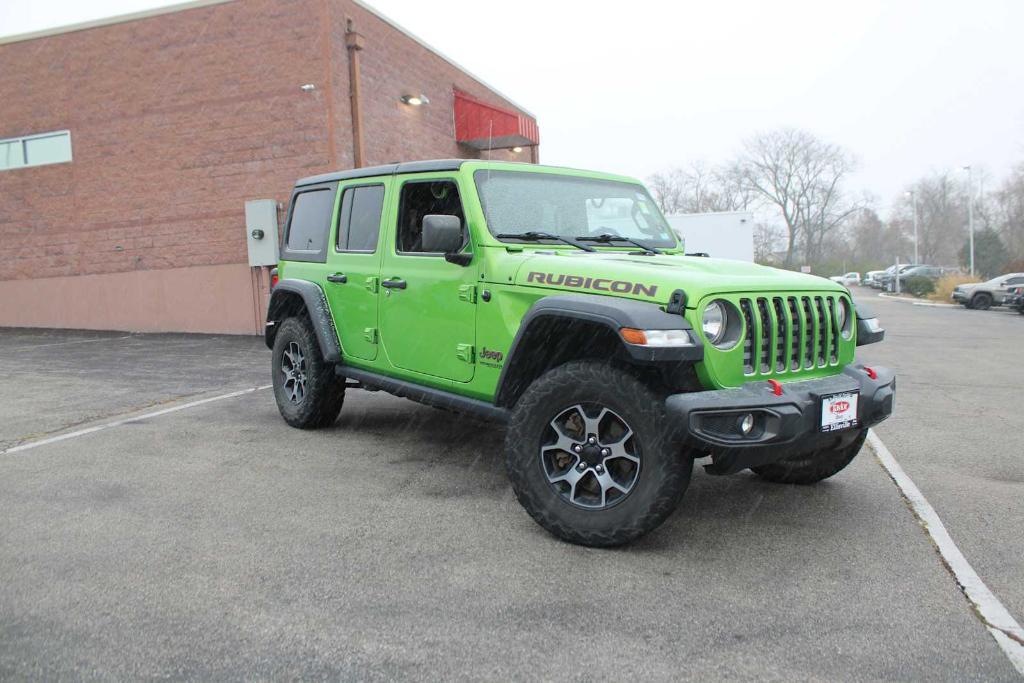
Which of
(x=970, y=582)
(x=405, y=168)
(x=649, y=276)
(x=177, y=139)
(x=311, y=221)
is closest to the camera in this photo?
(x=970, y=582)

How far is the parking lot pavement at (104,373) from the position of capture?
7.54 m

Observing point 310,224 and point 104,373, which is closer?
point 310,224

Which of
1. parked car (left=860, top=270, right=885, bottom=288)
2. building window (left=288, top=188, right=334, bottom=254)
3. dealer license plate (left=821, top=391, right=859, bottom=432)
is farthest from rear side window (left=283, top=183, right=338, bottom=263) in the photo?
parked car (left=860, top=270, right=885, bottom=288)

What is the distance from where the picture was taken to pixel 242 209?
51.4 feet

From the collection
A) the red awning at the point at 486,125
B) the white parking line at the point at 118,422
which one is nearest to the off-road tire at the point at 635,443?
the white parking line at the point at 118,422

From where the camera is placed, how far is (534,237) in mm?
4758

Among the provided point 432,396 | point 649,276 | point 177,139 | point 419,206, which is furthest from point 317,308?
point 177,139

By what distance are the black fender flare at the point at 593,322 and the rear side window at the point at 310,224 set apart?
252 centimetres

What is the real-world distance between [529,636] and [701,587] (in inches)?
34.0

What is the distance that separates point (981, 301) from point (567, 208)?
95.9 feet

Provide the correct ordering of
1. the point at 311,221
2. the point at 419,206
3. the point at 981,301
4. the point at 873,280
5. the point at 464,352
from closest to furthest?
the point at 464,352
the point at 419,206
the point at 311,221
the point at 981,301
the point at 873,280

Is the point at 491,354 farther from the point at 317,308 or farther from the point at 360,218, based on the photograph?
the point at 317,308

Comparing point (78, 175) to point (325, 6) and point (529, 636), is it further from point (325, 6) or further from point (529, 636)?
point (529, 636)

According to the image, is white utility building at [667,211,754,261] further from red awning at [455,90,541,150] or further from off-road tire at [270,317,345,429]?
off-road tire at [270,317,345,429]
